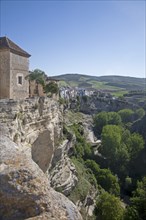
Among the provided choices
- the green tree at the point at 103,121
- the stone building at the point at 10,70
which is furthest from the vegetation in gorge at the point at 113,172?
the stone building at the point at 10,70

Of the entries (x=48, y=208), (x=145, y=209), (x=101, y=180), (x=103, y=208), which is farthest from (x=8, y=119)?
(x=101, y=180)

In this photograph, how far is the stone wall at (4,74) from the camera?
84.5 ft

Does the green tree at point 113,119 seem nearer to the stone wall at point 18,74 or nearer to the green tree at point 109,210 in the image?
the green tree at point 109,210

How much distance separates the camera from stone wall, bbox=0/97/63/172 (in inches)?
613

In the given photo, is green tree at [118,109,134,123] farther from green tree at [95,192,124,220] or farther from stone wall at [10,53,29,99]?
stone wall at [10,53,29,99]

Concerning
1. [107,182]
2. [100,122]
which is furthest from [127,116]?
[107,182]

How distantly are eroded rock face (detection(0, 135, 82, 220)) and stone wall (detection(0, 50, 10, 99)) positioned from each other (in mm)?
19698

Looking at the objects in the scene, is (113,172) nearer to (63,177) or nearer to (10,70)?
(63,177)

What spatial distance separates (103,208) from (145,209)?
4.71m

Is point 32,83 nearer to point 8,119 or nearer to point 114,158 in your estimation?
point 8,119

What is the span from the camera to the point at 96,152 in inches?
2173

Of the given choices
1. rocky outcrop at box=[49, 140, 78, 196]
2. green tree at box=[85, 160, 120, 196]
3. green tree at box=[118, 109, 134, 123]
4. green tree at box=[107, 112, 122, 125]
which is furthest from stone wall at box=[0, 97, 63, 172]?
green tree at box=[118, 109, 134, 123]

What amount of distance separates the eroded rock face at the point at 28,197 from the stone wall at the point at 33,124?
7262 millimetres

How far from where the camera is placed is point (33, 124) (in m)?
20.1
